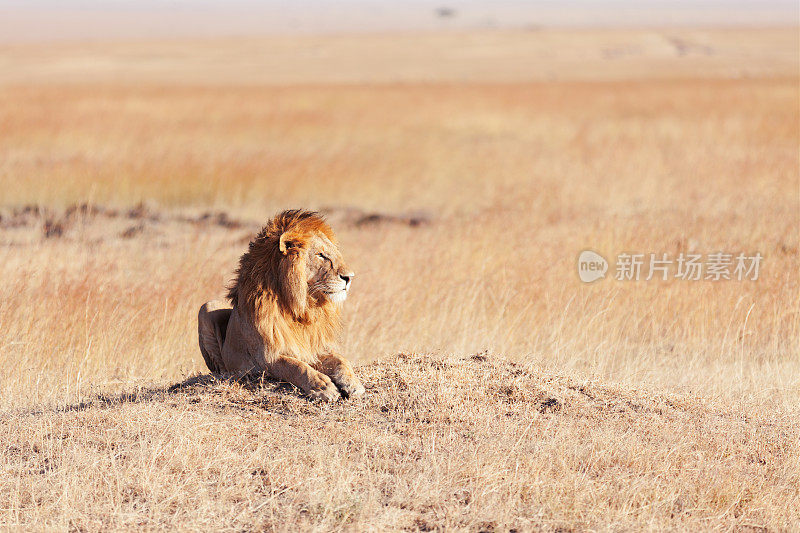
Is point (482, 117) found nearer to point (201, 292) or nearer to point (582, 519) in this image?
point (201, 292)

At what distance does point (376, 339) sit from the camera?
320 inches

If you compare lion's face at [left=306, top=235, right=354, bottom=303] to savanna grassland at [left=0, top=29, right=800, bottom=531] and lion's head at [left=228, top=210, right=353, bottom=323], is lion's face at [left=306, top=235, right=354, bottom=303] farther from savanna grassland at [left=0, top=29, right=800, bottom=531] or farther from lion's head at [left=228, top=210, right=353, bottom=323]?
savanna grassland at [left=0, top=29, right=800, bottom=531]

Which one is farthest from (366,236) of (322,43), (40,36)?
(40,36)

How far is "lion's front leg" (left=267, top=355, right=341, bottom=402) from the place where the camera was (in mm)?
5434

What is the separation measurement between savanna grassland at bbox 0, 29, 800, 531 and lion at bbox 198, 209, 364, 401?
0.63 feet

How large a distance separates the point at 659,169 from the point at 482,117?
10.1m

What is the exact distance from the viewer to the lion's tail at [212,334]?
6168 millimetres

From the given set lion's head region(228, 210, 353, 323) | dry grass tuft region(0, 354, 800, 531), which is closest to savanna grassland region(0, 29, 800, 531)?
dry grass tuft region(0, 354, 800, 531)

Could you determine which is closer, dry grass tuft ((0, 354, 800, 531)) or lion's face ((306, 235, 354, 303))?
dry grass tuft ((0, 354, 800, 531))
